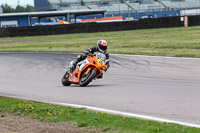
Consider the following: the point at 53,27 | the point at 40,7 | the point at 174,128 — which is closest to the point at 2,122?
the point at 174,128

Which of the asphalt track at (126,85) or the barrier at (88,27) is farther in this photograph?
the barrier at (88,27)

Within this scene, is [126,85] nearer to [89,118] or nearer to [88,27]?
[89,118]

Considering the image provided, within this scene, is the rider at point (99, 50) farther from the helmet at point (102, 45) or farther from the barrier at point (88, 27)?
the barrier at point (88, 27)

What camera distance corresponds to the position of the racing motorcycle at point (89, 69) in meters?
9.92

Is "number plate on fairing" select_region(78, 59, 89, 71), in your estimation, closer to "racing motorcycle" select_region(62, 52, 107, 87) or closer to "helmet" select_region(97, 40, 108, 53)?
"racing motorcycle" select_region(62, 52, 107, 87)

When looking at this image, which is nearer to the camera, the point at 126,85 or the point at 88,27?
the point at 126,85

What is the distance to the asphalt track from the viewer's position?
6.83m

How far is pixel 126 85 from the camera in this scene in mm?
10133

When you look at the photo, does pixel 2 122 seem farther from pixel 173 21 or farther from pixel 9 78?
pixel 173 21

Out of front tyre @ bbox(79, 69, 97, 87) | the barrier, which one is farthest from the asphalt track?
Result: the barrier

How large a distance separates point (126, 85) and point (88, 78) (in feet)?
3.52

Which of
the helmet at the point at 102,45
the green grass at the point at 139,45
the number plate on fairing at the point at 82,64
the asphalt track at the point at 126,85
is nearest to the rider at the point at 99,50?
the helmet at the point at 102,45

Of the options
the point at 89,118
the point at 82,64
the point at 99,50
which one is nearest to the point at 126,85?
the point at 99,50

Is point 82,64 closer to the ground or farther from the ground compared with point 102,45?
closer to the ground
